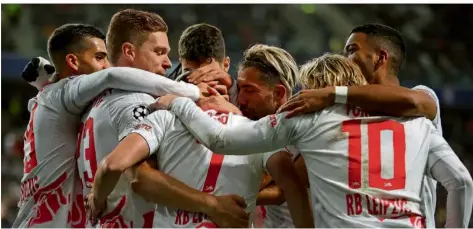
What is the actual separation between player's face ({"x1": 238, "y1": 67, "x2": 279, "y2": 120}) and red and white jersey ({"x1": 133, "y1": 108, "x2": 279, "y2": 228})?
290 mm

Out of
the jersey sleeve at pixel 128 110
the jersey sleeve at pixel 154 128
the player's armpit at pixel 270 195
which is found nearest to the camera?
the jersey sleeve at pixel 154 128

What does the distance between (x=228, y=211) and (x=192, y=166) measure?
244mm

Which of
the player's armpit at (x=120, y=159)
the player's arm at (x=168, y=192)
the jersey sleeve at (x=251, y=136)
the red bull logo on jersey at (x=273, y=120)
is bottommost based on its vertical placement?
the player's arm at (x=168, y=192)

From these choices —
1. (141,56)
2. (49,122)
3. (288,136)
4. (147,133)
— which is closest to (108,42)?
(141,56)

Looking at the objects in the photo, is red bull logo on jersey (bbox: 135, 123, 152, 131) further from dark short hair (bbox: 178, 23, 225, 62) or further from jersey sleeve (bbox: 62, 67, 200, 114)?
dark short hair (bbox: 178, 23, 225, 62)

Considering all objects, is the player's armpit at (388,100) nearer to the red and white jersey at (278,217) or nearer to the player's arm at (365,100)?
the player's arm at (365,100)

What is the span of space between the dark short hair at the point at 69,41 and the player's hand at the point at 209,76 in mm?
927

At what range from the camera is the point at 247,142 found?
10.8 feet

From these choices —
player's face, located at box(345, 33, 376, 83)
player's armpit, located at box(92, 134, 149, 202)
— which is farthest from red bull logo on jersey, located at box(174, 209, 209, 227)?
player's face, located at box(345, 33, 376, 83)

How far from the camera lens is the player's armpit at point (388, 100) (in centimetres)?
332

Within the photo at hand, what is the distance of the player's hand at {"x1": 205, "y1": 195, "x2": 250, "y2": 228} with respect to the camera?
3357mm

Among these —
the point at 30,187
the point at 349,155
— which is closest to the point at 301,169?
the point at 349,155

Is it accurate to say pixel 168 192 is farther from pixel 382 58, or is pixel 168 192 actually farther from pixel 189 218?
Answer: pixel 382 58

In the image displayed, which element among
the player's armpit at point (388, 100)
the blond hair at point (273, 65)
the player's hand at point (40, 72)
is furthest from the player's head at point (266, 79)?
the player's hand at point (40, 72)
